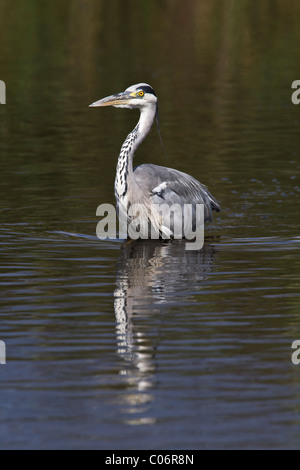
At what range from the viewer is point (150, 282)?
945 cm

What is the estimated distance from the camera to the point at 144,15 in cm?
3628

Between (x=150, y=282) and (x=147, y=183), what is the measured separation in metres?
2.17

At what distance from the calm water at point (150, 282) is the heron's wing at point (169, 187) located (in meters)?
0.43

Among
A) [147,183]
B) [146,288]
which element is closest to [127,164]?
[147,183]

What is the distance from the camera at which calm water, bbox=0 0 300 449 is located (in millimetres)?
6141

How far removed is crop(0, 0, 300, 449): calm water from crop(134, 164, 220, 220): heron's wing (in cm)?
43

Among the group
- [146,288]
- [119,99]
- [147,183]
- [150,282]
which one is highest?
[119,99]

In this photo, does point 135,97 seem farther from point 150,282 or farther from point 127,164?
point 150,282

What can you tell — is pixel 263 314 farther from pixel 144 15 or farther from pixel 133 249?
pixel 144 15

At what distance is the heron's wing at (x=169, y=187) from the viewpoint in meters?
11.3

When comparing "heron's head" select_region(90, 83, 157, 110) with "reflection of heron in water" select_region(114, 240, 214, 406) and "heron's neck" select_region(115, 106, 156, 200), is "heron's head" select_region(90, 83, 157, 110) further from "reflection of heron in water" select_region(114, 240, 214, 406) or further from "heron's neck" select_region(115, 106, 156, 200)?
"reflection of heron in water" select_region(114, 240, 214, 406)

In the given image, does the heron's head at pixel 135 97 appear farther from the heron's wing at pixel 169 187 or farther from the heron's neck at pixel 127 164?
the heron's wing at pixel 169 187

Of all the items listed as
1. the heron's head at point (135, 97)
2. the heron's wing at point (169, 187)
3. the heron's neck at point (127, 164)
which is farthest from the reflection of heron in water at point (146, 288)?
the heron's head at point (135, 97)

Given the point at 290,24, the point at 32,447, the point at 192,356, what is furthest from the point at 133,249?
the point at 290,24
